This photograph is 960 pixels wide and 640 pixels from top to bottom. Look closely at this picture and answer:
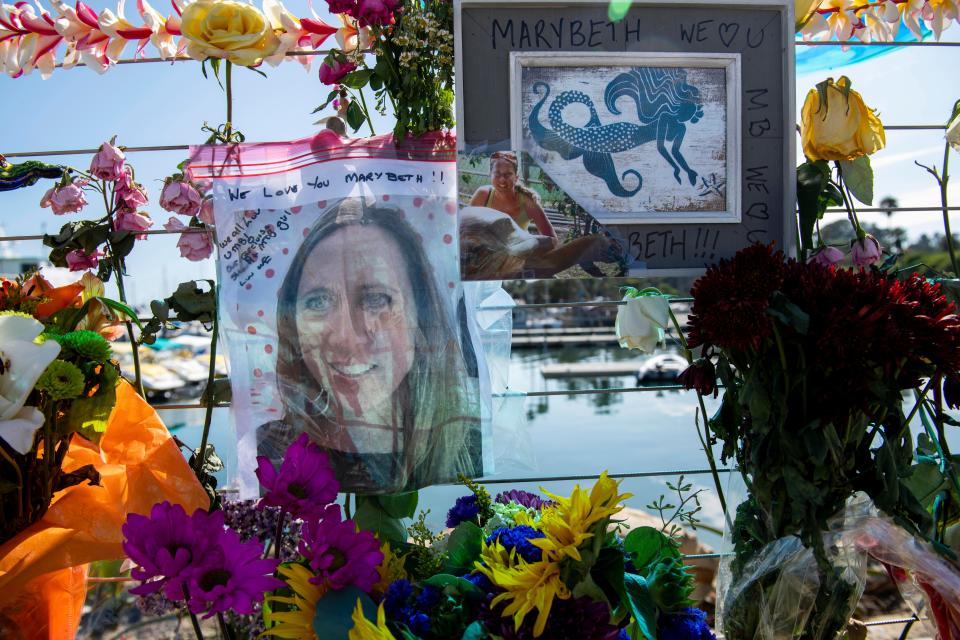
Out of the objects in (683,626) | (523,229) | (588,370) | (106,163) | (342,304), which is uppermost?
(106,163)

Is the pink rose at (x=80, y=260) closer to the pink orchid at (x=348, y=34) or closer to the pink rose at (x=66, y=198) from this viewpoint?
the pink rose at (x=66, y=198)

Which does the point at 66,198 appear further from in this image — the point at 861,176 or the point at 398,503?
the point at 861,176

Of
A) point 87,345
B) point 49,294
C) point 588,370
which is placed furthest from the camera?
point 588,370

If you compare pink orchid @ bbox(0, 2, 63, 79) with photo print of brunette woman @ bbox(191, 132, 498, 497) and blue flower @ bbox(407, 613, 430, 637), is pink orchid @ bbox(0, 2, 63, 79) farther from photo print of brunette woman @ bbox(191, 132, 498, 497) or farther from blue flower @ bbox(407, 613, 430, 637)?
blue flower @ bbox(407, 613, 430, 637)

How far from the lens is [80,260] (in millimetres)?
1146

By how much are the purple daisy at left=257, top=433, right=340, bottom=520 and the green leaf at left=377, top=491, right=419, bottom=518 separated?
0.80ft

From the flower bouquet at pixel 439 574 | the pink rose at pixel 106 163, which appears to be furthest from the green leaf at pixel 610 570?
the pink rose at pixel 106 163

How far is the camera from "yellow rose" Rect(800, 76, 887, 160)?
3.34 feet

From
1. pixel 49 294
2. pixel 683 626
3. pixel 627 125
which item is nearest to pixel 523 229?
pixel 627 125

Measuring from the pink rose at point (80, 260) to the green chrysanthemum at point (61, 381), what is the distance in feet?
1.24

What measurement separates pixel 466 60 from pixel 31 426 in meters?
0.72

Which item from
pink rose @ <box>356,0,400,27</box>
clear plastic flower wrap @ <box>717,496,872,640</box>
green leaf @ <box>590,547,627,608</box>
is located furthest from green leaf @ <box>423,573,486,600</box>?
pink rose @ <box>356,0,400,27</box>

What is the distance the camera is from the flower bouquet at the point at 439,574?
0.67 m

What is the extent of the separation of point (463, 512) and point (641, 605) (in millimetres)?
251
